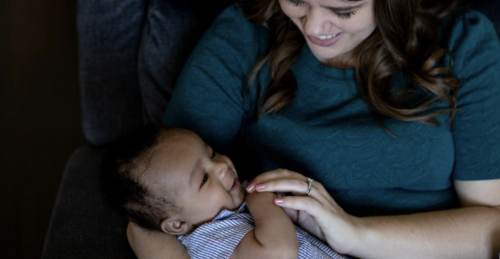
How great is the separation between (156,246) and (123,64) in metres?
0.67

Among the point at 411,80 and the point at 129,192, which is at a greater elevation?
the point at 411,80

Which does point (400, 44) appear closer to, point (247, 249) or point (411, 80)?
point (411, 80)

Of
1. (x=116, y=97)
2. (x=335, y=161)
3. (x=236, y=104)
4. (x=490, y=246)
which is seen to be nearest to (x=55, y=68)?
(x=116, y=97)

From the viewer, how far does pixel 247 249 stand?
3.93ft

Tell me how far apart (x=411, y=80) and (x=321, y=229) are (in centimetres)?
43

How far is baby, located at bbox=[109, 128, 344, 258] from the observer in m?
1.26

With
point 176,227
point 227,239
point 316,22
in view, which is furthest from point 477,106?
point 176,227

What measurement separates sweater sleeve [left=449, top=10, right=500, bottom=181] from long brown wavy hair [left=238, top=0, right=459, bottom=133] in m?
0.03

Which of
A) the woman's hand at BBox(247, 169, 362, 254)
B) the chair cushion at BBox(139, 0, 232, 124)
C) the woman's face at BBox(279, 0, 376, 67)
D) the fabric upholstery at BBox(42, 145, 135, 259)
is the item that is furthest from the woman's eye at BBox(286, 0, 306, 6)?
the fabric upholstery at BBox(42, 145, 135, 259)

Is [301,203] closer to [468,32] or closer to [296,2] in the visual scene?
[296,2]

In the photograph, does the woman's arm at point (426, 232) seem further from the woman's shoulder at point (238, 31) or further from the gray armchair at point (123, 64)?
the gray armchair at point (123, 64)

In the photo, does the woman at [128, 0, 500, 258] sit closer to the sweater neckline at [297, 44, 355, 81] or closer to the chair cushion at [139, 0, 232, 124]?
the sweater neckline at [297, 44, 355, 81]

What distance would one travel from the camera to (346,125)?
4.58 ft

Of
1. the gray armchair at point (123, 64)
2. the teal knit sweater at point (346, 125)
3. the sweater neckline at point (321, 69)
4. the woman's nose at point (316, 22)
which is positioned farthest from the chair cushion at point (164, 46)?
the woman's nose at point (316, 22)
